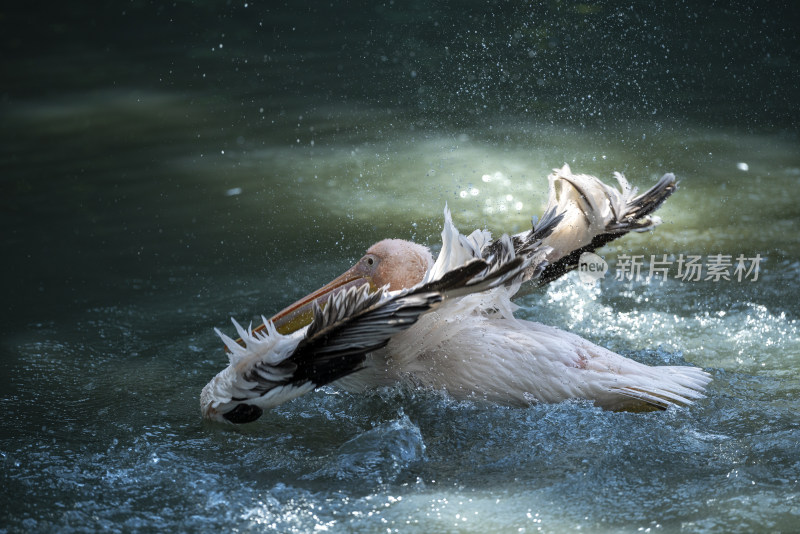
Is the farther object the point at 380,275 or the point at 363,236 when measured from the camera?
the point at 363,236

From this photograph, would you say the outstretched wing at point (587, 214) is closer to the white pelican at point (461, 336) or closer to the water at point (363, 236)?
the white pelican at point (461, 336)

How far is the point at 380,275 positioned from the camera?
3123 mm

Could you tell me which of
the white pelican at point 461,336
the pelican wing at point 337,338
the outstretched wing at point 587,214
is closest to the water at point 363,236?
the white pelican at point 461,336

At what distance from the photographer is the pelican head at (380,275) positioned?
3.09 m

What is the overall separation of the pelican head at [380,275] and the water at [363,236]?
0.29 metres

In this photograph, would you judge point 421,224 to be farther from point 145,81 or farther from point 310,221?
point 145,81

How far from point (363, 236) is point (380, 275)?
1.72 metres

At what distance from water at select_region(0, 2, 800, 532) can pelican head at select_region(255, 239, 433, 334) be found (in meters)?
0.29

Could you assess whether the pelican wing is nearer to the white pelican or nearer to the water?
the white pelican

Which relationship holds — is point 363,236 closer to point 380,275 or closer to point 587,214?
point 380,275

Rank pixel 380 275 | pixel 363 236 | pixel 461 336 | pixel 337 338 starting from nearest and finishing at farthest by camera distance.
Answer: pixel 337 338, pixel 461 336, pixel 380 275, pixel 363 236

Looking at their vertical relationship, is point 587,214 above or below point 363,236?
above

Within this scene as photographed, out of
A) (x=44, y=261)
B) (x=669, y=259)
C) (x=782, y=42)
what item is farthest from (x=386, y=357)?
(x=782, y=42)

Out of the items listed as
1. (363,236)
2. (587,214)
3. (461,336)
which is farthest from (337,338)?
(363,236)
